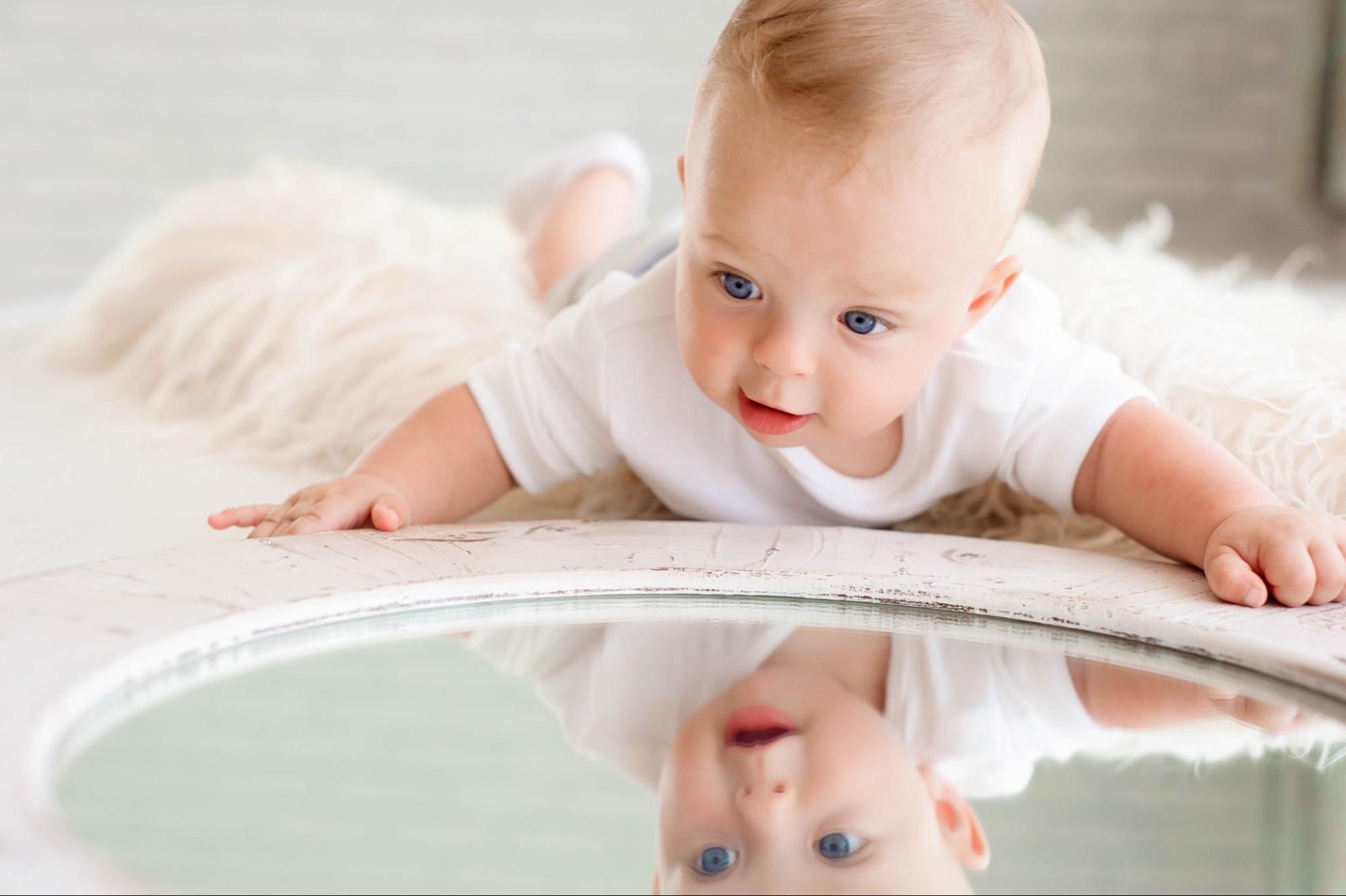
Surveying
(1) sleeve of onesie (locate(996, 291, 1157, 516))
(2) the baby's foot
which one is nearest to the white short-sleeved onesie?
(1) sleeve of onesie (locate(996, 291, 1157, 516))

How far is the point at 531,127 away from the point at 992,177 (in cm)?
217

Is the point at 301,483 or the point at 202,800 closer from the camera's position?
the point at 202,800

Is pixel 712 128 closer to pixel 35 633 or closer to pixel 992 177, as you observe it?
pixel 992 177

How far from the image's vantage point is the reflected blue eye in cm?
46

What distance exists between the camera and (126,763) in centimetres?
52

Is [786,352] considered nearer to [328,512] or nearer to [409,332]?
[328,512]

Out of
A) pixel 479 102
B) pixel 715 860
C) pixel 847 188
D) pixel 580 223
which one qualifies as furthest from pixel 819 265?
pixel 479 102

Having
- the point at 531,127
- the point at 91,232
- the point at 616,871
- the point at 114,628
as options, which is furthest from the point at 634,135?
the point at 616,871

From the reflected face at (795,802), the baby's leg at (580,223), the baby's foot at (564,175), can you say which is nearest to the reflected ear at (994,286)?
the reflected face at (795,802)

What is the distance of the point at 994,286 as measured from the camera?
861mm

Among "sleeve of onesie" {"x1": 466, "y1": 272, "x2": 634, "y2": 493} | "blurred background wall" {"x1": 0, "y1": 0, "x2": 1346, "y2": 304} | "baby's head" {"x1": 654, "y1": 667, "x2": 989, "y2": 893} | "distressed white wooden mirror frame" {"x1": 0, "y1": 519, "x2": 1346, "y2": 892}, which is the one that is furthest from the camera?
"blurred background wall" {"x1": 0, "y1": 0, "x2": 1346, "y2": 304}

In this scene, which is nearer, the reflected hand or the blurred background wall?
the reflected hand

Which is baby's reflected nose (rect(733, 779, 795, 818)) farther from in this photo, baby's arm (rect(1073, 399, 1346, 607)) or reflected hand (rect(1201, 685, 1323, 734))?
baby's arm (rect(1073, 399, 1346, 607))

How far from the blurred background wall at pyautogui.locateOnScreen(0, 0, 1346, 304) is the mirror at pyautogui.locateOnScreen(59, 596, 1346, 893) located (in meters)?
2.26
